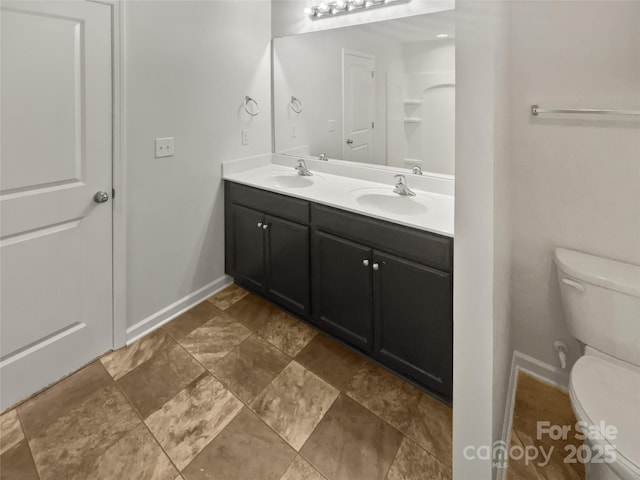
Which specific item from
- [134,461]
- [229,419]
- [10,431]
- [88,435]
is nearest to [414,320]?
[229,419]

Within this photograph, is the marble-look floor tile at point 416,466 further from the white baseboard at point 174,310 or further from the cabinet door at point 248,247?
the white baseboard at point 174,310

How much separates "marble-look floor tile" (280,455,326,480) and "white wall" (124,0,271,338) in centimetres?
130

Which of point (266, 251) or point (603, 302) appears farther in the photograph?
point (266, 251)

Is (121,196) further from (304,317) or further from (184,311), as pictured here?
(304,317)

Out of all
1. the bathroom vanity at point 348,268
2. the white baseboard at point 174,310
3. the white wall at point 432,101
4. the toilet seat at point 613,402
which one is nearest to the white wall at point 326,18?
the white wall at point 432,101

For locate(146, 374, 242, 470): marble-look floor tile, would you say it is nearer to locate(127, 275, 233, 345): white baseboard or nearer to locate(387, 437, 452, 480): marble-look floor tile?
locate(127, 275, 233, 345): white baseboard

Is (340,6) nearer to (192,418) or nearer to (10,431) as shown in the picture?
(192,418)

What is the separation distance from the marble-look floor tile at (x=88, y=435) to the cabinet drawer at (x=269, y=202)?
1267 mm

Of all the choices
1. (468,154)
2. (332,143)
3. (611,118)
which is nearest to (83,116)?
(332,143)

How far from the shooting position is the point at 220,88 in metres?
2.37

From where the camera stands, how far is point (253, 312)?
241cm

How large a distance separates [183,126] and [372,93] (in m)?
1.21

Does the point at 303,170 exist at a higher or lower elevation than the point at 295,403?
higher

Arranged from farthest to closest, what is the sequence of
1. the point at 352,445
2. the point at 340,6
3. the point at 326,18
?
the point at 326,18 → the point at 340,6 → the point at 352,445
